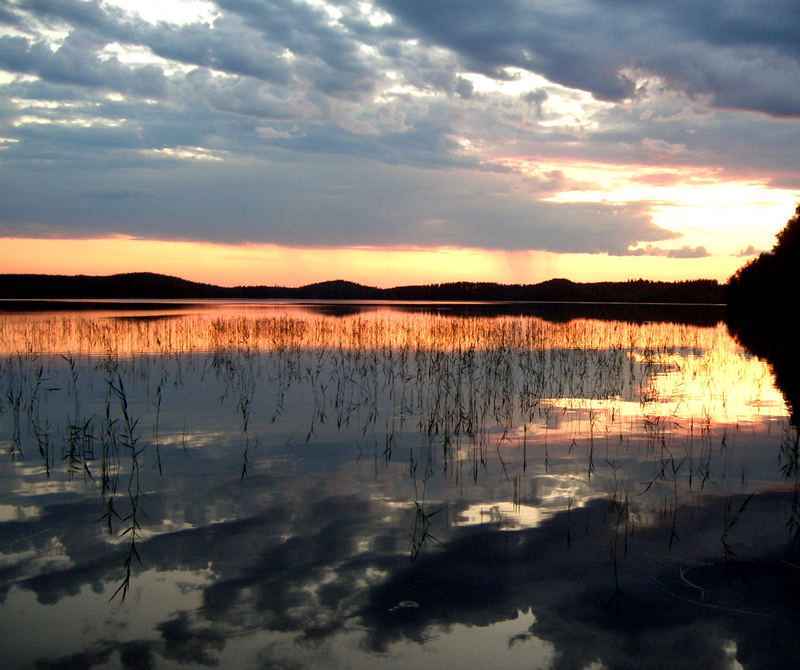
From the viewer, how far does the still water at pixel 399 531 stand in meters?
4.79

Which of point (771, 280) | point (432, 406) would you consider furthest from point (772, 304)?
point (432, 406)

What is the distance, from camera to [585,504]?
7727 millimetres

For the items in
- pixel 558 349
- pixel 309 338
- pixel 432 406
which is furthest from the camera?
pixel 309 338

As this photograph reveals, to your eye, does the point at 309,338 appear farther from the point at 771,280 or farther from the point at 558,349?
the point at 771,280

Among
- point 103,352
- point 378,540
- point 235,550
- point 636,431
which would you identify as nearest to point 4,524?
point 235,550

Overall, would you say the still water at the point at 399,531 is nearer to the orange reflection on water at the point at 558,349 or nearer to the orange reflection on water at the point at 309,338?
the orange reflection on water at the point at 558,349

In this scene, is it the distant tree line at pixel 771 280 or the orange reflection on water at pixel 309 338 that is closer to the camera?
the orange reflection on water at pixel 309 338

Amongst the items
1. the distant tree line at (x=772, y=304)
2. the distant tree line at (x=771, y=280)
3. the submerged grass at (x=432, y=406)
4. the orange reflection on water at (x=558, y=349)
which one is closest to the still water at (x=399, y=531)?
the submerged grass at (x=432, y=406)

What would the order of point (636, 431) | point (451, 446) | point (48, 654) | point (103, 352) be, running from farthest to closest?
point (103, 352) < point (636, 431) < point (451, 446) < point (48, 654)

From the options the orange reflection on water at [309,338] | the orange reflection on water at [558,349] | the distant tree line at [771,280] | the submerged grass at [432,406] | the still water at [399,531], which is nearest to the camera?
the still water at [399,531]

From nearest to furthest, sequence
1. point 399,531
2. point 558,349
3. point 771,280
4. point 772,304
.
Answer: point 399,531 < point 558,349 < point 771,280 < point 772,304

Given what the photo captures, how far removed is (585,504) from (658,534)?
1.09 metres

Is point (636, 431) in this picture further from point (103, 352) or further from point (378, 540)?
point (103, 352)

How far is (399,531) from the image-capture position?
6832 millimetres
